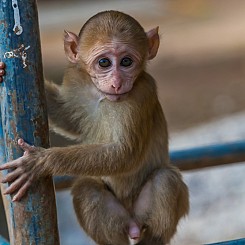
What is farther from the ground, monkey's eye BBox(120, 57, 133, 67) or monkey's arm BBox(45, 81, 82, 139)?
monkey's eye BBox(120, 57, 133, 67)

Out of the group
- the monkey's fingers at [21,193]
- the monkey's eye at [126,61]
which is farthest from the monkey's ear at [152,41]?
the monkey's fingers at [21,193]

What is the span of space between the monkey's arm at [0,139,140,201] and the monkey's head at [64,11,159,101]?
0.95 feet

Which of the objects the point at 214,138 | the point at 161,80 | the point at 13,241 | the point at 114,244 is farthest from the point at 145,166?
the point at 161,80

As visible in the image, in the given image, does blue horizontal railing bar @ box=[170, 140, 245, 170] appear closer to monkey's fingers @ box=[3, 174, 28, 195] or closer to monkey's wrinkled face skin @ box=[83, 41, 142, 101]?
monkey's wrinkled face skin @ box=[83, 41, 142, 101]

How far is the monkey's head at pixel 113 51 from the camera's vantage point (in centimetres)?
350

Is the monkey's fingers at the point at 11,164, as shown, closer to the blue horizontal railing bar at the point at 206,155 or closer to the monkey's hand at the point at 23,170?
the monkey's hand at the point at 23,170

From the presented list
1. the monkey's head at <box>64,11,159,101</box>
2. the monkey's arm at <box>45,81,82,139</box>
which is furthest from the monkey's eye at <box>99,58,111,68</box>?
the monkey's arm at <box>45,81,82,139</box>

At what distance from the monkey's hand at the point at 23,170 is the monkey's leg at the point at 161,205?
1.00 metres

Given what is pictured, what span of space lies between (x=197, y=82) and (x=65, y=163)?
10059 millimetres

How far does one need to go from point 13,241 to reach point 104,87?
96 centimetres

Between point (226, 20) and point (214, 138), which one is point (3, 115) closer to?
point (214, 138)

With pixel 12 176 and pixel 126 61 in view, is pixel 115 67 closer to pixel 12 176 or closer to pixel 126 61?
pixel 126 61

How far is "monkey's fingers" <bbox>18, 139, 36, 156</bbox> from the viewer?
2758 mm

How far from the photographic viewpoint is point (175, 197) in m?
3.83
